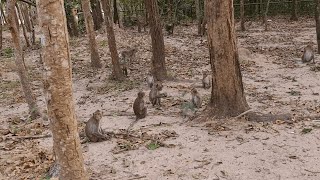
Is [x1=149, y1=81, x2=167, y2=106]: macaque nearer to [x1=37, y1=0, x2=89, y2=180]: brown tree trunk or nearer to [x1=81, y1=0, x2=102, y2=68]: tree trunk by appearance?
[x1=81, y1=0, x2=102, y2=68]: tree trunk

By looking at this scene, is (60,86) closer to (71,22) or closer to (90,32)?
(90,32)

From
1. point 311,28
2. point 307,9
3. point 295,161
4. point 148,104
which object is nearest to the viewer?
point 295,161

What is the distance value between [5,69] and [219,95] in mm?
12231

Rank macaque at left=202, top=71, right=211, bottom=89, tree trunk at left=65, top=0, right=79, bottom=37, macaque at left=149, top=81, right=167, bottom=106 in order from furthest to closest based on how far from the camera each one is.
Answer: tree trunk at left=65, top=0, right=79, bottom=37
macaque at left=202, top=71, right=211, bottom=89
macaque at left=149, top=81, right=167, bottom=106

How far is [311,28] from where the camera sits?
80.4 feet

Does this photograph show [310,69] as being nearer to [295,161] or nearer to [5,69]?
[295,161]

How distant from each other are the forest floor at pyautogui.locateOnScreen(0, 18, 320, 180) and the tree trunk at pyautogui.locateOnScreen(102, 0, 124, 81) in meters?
0.51

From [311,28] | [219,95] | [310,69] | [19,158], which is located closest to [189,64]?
[310,69]

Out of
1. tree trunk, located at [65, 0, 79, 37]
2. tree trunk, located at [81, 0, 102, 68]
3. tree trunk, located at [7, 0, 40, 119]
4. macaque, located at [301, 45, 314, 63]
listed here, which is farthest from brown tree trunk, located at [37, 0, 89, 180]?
tree trunk, located at [65, 0, 79, 37]

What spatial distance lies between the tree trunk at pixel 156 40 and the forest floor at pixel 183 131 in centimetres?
66

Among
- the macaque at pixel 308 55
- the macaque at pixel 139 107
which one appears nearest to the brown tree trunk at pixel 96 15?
the macaque at pixel 308 55

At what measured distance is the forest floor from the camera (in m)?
6.84

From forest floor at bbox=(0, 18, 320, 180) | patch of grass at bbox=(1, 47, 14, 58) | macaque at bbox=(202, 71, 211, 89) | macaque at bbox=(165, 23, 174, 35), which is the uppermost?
macaque at bbox=(165, 23, 174, 35)

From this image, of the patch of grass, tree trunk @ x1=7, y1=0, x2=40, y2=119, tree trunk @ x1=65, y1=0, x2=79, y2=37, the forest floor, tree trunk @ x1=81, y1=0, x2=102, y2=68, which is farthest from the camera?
tree trunk @ x1=65, y1=0, x2=79, y2=37
